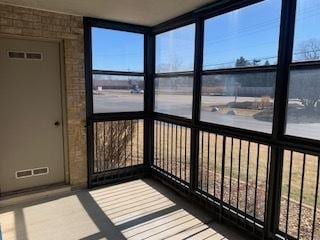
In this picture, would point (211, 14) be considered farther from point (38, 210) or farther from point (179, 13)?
point (38, 210)

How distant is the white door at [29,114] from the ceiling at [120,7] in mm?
510

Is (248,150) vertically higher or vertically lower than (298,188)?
higher

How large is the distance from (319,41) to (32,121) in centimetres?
330

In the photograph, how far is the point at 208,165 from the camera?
316cm

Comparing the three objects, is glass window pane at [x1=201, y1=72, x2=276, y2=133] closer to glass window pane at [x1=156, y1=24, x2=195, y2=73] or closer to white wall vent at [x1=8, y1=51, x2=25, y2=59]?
glass window pane at [x1=156, y1=24, x2=195, y2=73]

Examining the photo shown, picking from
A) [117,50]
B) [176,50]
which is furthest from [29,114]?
[176,50]

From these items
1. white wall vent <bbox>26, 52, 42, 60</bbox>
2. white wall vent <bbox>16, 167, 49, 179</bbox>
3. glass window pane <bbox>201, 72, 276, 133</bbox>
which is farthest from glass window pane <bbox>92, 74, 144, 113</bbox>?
glass window pane <bbox>201, 72, 276, 133</bbox>

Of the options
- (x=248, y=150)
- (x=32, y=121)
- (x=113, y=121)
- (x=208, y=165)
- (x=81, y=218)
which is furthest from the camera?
(x=113, y=121)

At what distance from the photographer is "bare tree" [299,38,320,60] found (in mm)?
1935

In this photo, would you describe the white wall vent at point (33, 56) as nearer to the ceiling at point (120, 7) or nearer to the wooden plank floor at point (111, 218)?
the ceiling at point (120, 7)

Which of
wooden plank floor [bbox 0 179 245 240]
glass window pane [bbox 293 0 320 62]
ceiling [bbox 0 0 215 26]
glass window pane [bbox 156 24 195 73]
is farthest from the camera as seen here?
glass window pane [bbox 156 24 195 73]

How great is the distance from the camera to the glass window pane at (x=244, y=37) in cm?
227

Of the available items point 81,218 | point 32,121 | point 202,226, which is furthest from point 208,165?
point 32,121

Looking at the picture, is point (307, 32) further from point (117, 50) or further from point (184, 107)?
point (117, 50)
